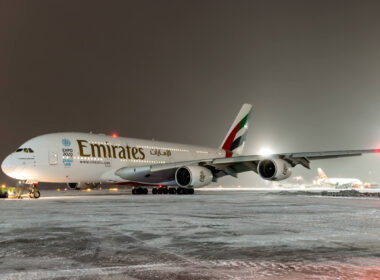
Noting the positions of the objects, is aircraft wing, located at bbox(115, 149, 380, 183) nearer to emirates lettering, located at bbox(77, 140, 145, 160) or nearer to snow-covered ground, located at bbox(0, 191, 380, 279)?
emirates lettering, located at bbox(77, 140, 145, 160)

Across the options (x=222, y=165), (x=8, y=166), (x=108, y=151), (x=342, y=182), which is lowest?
(x=342, y=182)

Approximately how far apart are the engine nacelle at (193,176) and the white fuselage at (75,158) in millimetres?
3878

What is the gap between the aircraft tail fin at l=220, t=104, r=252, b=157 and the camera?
130 ft

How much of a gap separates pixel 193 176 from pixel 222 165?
271cm

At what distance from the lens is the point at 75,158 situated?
84.4ft

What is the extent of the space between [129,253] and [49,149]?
66.5ft

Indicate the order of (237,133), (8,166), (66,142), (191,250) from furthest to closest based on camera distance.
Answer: (237,133)
(66,142)
(8,166)
(191,250)

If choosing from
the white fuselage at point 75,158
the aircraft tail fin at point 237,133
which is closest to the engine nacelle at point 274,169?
the white fuselage at point 75,158

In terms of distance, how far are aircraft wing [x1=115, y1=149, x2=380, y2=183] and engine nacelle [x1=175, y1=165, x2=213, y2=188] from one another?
0.51 metres

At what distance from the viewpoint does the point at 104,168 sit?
27.5 meters

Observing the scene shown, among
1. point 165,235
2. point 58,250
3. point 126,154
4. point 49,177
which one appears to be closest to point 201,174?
point 126,154

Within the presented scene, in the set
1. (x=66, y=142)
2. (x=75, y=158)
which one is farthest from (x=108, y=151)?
(x=66, y=142)

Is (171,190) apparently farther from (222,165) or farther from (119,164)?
(222,165)

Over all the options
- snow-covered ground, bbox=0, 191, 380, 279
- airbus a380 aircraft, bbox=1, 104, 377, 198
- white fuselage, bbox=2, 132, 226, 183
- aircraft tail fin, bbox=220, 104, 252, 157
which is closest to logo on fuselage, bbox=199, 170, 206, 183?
airbus a380 aircraft, bbox=1, 104, 377, 198
